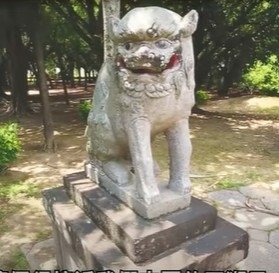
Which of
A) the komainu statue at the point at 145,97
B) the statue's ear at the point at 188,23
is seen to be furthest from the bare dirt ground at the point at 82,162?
the statue's ear at the point at 188,23

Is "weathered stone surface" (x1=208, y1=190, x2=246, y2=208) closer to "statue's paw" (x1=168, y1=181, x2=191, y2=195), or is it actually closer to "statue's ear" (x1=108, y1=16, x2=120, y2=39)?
"statue's paw" (x1=168, y1=181, x2=191, y2=195)

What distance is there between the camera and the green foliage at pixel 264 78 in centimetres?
1603

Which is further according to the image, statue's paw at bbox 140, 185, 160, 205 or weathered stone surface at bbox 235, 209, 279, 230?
weathered stone surface at bbox 235, 209, 279, 230

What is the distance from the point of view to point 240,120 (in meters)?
10.7

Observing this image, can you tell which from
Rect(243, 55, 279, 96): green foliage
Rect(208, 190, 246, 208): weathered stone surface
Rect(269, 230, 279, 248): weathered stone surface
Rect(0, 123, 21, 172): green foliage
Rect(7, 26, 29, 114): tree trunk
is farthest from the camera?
Rect(243, 55, 279, 96): green foliage

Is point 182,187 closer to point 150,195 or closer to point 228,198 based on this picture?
point 150,195

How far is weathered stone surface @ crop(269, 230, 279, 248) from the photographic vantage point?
3.73 metres

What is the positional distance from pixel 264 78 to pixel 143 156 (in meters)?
15.6

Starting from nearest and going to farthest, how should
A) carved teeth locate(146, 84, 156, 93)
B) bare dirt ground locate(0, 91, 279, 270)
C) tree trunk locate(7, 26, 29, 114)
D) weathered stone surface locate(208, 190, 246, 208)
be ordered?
carved teeth locate(146, 84, 156, 93) → bare dirt ground locate(0, 91, 279, 270) → weathered stone surface locate(208, 190, 246, 208) → tree trunk locate(7, 26, 29, 114)

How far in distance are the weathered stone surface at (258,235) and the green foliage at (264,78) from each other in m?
12.6

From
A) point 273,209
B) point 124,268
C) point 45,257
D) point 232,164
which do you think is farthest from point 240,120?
point 124,268

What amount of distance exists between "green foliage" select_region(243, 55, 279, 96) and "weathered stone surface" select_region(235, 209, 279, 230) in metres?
12.2

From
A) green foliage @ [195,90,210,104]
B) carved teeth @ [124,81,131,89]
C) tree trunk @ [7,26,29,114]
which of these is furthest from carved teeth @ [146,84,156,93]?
green foliage @ [195,90,210,104]

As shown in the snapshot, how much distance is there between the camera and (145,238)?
222cm
